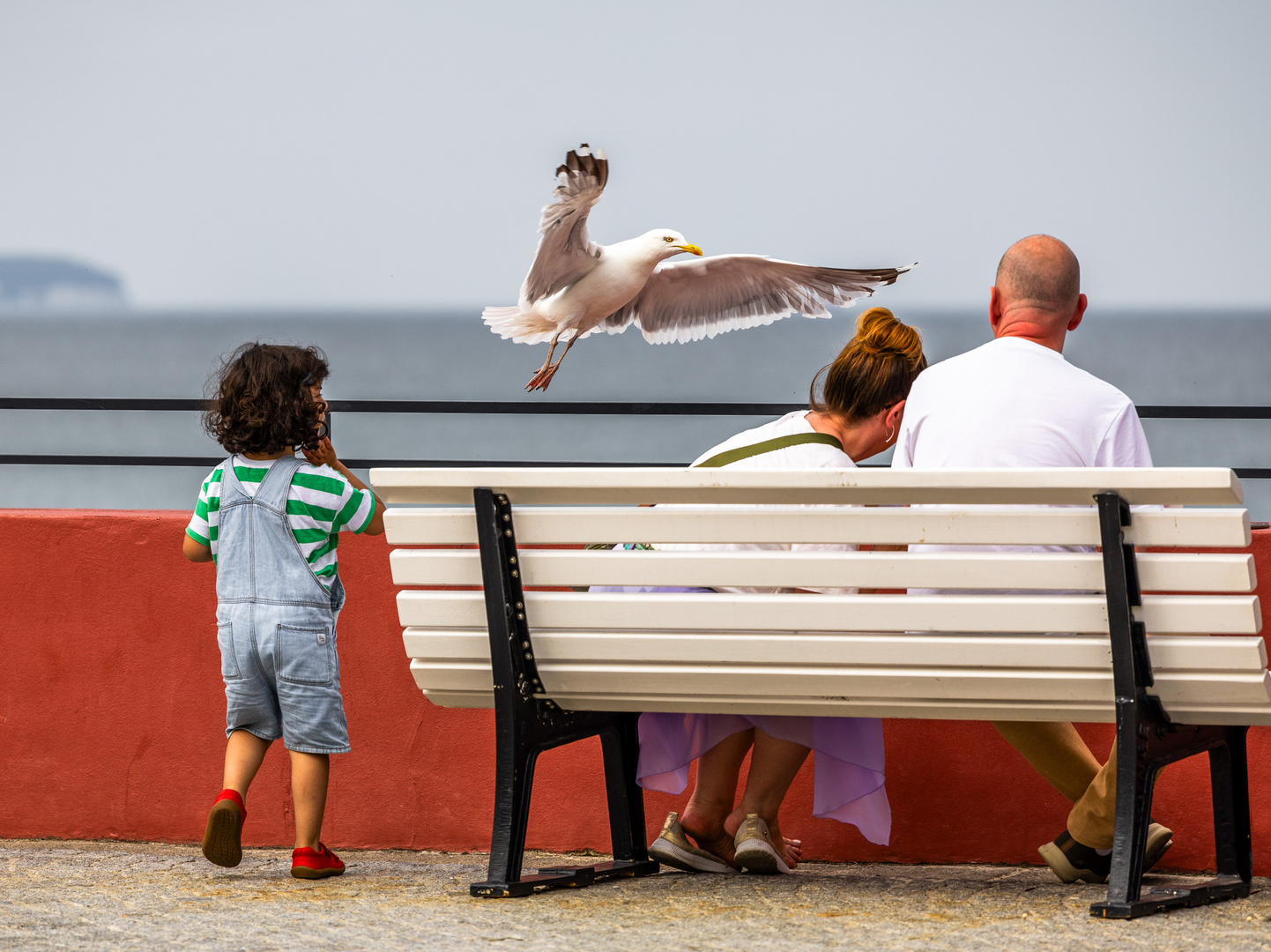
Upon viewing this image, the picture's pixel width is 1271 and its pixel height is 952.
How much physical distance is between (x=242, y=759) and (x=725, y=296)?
334cm

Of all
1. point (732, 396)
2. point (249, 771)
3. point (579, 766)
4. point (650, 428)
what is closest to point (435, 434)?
point (650, 428)

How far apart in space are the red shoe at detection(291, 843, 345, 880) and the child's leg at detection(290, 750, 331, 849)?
0.01m

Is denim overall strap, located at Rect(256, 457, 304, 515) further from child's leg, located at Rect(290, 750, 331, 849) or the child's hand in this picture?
child's leg, located at Rect(290, 750, 331, 849)

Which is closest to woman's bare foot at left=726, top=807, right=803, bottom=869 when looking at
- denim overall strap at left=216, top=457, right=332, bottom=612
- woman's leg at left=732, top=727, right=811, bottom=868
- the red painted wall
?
woman's leg at left=732, top=727, right=811, bottom=868

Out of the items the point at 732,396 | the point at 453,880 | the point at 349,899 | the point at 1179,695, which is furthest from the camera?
the point at 732,396

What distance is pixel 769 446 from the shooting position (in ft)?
9.15

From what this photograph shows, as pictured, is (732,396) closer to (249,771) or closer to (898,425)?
(898,425)

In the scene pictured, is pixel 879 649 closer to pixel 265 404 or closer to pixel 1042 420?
pixel 1042 420

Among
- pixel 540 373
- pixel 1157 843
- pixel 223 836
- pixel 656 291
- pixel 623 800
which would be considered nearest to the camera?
pixel 1157 843

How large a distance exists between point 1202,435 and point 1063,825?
173 cm

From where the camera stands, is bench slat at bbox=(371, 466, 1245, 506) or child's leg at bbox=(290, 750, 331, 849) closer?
bench slat at bbox=(371, 466, 1245, 506)

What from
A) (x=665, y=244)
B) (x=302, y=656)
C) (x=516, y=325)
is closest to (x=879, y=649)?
(x=302, y=656)

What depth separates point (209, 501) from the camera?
9.62 ft

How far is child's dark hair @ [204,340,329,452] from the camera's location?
288cm
